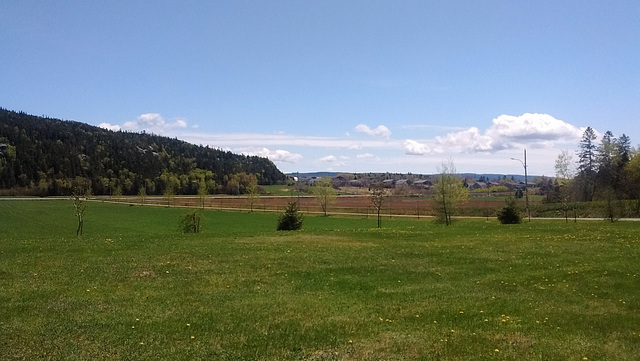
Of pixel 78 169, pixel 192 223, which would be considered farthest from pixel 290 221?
pixel 78 169

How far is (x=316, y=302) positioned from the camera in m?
11.3

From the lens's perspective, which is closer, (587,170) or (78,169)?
(587,170)

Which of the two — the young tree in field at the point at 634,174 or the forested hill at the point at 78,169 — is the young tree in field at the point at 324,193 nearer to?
the young tree in field at the point at 634,174

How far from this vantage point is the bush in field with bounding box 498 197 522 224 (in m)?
38.6

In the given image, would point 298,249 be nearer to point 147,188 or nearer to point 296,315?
point 296,315

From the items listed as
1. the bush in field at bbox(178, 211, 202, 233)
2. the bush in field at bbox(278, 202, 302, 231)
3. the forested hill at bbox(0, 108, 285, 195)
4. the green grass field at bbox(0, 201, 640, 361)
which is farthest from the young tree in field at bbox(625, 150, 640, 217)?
the forested hill at bbox(0, 108, 285, 195)

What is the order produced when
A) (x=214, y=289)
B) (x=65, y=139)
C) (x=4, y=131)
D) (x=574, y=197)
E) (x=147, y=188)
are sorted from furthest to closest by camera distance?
(x=65, y=139) < (x=4, y=131) < (x=147, y=188) < (x=574, y=197) < (x=214, y=289)

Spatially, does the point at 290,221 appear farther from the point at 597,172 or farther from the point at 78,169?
the point at 78,169

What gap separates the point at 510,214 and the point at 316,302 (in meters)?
31.7

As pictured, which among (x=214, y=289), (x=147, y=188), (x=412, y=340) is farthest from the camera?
(x=147, y=188)

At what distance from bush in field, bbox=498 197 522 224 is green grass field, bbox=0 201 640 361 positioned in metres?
18.2

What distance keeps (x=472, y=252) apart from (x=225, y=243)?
11.3 metres

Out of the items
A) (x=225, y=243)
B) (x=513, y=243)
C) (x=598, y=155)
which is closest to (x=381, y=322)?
(x=225, y=243)

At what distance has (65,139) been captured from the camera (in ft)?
641
